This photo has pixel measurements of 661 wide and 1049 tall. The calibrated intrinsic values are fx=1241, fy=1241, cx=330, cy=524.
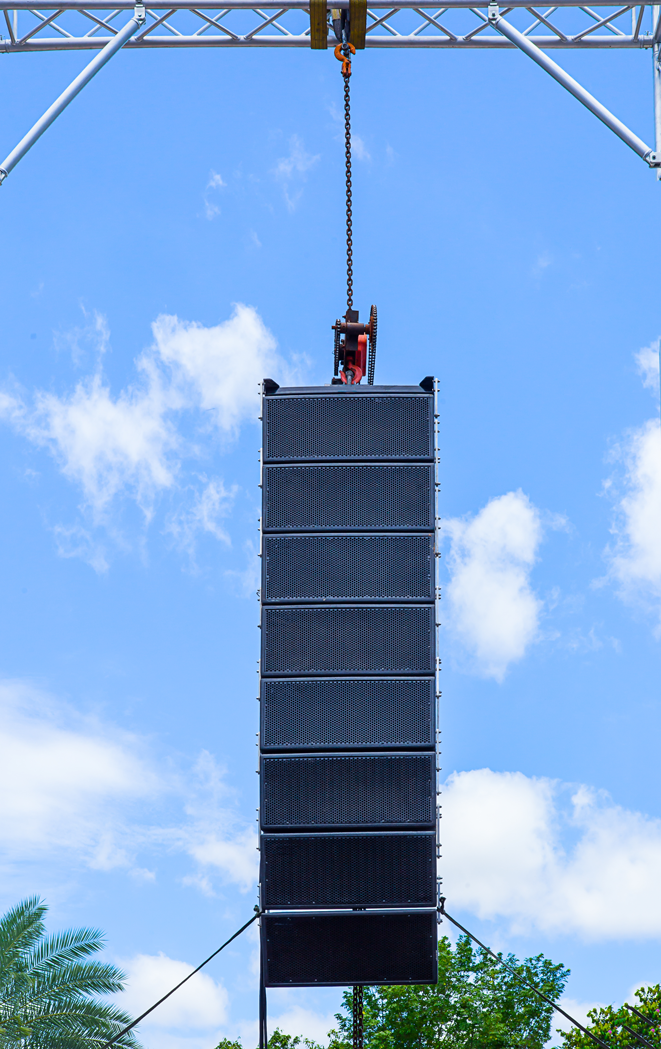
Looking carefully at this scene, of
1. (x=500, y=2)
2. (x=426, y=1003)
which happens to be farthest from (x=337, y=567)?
(x=426, y=1003)

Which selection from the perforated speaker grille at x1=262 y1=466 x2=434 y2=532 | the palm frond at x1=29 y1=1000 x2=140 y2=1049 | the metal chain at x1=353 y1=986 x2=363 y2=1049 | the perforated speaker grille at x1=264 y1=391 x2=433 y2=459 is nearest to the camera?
the perforated speaker grille at x1=262 y1=466 x2=434 y2=532

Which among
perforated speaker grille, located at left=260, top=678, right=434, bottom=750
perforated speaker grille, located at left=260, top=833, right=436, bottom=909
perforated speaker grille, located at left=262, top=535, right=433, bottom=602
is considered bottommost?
perforated speaker grille, located at left=260, top=833, right=436, bottom=909

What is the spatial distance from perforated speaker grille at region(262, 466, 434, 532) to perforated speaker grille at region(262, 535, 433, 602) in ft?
0.29

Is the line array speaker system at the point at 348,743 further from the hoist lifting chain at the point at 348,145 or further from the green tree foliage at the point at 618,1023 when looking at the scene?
the green tree foliage at the point at 618,1023

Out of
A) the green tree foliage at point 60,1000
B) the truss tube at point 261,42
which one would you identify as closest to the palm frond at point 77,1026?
the green tree foliage at point 60,1000

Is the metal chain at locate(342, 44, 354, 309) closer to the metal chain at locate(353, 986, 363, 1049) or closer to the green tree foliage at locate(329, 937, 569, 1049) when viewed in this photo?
the metal chain at locate(353, 986, 363, 1049)

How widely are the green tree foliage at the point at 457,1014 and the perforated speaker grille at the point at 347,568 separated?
15186 millimetres

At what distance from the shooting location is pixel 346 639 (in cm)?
779

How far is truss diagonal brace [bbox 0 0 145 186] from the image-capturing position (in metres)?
10.1

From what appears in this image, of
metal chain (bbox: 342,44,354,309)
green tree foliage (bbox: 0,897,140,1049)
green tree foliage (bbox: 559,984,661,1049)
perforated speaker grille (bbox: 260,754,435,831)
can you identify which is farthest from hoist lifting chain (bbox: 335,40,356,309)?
green tree foliage (bbox: 559,984,661,1049)

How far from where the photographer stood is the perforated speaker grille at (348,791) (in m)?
7.66

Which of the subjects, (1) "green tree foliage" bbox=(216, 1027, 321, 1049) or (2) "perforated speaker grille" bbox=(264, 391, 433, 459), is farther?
(1) "green tree foliage" bbox=(216, 1027, 321, 1049)

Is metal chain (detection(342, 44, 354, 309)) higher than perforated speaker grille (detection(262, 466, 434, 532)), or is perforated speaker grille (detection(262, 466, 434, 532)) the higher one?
metal chain (detection(342, 44, 354, 309))

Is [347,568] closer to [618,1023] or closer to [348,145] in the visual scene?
[348,145]
